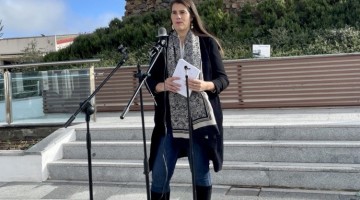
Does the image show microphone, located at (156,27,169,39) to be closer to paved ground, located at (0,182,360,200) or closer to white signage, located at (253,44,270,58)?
paved ground, located at (0,182,360,200)

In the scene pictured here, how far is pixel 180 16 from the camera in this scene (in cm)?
324

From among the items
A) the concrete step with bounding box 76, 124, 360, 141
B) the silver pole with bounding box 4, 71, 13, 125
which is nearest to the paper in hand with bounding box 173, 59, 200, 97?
the concrete step with bounding box 76, 124, 360, 141

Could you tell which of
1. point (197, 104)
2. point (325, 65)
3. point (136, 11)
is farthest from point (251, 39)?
point (197, 104)

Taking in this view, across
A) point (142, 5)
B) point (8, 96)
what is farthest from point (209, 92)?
point (142, 5)

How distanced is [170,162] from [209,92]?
0.58 m

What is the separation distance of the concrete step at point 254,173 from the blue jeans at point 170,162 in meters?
1.78

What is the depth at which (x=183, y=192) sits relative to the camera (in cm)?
491

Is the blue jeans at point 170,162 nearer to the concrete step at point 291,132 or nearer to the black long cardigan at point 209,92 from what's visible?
the black long cardigan at point 209,92

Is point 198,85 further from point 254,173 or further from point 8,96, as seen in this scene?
point 8,96

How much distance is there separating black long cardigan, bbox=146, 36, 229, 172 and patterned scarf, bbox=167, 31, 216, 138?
0.04 meters

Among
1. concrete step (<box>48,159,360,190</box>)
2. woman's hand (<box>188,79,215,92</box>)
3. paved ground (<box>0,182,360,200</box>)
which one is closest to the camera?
woman's hand (<box>188,79,215,92</box>)

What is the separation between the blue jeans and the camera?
3258 mm

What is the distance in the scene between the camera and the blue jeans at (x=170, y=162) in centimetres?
326

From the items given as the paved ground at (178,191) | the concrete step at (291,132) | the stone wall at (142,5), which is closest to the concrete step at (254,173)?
the paved ground at (178,191)
